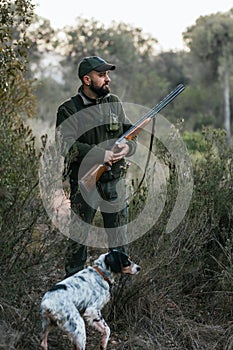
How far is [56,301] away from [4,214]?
0.96m

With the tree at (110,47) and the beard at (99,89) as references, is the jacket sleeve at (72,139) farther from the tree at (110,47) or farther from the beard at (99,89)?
the tree at (110,47)

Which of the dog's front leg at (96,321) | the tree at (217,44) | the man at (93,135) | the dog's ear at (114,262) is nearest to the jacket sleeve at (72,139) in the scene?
the man at (93,135)

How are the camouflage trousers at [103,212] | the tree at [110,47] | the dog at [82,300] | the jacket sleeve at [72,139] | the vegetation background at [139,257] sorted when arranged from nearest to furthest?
the dog at [82,300], the vegetation background at [139,257], the jacket sleeve at [72,139], the camouflage trousers at [103,212], the tree at [110,47]

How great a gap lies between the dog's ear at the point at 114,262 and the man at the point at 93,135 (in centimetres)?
61

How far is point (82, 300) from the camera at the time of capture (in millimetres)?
3756

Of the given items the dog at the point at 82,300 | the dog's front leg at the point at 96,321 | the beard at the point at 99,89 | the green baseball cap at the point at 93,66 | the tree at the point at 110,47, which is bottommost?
the dog's front leg at the point at 96,321

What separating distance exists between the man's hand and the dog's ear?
805 millimetres

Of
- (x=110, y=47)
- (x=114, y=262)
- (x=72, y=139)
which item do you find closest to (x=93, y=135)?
(x=72, y=139)

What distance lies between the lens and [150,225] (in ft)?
16.0

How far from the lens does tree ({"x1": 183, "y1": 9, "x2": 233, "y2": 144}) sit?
98.5 feet

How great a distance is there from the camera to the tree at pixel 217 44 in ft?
98.5

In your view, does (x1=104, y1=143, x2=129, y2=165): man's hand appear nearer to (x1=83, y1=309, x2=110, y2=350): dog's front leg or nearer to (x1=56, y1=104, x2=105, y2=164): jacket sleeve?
(x1=56, y1=104, x2=105, y2=164): jacket sleeve

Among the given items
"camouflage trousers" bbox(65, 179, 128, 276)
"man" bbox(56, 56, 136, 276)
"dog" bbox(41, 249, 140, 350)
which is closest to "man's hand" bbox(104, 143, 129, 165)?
"man" bbox(56, 56, 136, 276)

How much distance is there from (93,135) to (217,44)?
2736 centimetres
